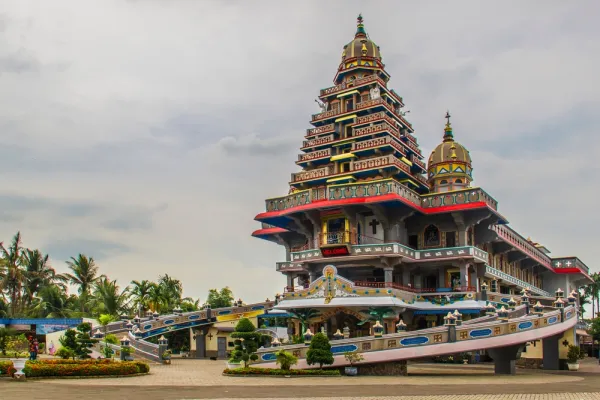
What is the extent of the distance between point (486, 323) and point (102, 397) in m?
17.2

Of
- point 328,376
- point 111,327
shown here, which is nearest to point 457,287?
point 328,376

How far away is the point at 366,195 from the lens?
129 feet

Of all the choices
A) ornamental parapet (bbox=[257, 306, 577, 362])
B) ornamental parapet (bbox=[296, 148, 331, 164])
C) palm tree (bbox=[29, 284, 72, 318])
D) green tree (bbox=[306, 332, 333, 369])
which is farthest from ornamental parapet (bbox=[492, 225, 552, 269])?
palm tree (bbox=[29, 284, 72, 318])

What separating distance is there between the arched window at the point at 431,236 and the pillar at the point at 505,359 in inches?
520

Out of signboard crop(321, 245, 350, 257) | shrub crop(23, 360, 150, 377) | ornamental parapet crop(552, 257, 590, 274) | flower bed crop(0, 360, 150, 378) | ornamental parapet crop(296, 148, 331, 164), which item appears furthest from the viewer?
ornamental parapet crop(552, 257, 590, 274)

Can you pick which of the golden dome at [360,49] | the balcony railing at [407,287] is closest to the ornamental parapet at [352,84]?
the golden dome at [360,49]

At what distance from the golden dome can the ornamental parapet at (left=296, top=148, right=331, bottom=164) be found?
799cm

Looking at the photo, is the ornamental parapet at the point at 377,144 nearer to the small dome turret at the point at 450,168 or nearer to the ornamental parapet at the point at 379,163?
the ornamental parapet at the point at 379,163

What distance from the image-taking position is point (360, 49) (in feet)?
160

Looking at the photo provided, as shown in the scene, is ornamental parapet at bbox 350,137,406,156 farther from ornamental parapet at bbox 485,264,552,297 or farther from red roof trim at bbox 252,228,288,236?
ornamental parapet at bbox 485,264,552,297

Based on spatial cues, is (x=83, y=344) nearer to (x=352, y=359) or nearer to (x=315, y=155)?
(x=352, y=359)

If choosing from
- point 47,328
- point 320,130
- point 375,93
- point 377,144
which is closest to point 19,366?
point 377,144

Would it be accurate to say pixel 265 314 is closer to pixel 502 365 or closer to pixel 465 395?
pixel 502 365

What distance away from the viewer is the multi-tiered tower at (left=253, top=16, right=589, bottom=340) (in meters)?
38.8
